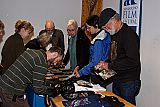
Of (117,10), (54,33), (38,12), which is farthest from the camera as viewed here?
(38,12)

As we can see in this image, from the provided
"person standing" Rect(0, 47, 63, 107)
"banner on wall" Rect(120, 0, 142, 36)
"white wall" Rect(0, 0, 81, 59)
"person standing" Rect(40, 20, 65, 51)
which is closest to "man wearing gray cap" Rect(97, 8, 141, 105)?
"person standing" Rect(0, 47, 63, 107)

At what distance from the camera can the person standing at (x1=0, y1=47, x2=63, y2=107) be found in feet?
6.00

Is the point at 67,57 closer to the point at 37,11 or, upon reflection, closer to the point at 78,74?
the point at 78,74

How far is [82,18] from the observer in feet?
14.6

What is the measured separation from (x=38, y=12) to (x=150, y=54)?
2.39 meters

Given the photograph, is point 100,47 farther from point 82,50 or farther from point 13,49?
point 13,49

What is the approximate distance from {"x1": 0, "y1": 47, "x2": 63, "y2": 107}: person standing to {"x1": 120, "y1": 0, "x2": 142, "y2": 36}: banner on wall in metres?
1.31

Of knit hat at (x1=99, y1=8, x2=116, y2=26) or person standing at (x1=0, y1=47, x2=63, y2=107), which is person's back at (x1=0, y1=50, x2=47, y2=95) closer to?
person standing at (x1=0, y1=47, x2=63, y2=107)

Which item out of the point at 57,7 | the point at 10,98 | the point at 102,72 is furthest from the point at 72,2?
the point at 10,98

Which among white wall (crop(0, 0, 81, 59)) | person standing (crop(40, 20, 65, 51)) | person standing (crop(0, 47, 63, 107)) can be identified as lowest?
person standing (crop(0, 47, 63, 107))

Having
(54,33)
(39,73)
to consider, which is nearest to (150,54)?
(39,73)

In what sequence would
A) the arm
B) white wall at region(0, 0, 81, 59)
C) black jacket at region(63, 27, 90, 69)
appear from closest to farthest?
the arm
black jacket at region(63, 27, 90, 69)
white wall at region(0, 0, 81, 59)

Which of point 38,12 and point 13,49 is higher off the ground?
point 38,12

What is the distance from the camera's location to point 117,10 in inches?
140
